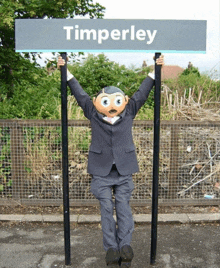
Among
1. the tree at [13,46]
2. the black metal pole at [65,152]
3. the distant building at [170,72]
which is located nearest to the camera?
the black metal pole at [65,152]

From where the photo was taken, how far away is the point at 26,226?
14.8 ft

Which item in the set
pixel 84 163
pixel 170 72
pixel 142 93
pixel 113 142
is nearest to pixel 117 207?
pixel 113 142

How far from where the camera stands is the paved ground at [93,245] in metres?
3.53

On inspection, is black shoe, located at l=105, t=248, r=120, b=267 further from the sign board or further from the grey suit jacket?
the sign board

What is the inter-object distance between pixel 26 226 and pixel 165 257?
188 cm

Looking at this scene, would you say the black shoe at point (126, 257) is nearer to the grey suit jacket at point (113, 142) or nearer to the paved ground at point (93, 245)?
the paved ground at point (93, 245)

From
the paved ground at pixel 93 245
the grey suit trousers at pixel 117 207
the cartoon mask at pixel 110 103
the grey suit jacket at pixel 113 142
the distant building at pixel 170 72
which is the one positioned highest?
the distant building at pixel 170 72

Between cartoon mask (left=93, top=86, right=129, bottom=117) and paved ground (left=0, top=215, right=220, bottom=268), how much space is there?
5.08 feet

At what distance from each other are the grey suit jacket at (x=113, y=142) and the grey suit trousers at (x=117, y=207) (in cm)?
8

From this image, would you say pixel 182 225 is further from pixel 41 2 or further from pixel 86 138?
pixel 41 2

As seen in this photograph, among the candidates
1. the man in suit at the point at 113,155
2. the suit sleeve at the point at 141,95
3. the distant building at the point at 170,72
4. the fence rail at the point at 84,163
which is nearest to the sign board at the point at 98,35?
the man in suit at the point at 113,155

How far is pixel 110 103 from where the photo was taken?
127 inches

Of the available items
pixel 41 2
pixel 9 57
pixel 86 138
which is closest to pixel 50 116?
pixel 86 138

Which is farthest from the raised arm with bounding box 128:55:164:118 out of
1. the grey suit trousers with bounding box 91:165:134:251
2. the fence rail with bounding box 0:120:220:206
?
Answer: the fence rail with bounding box 0:120:220:206
